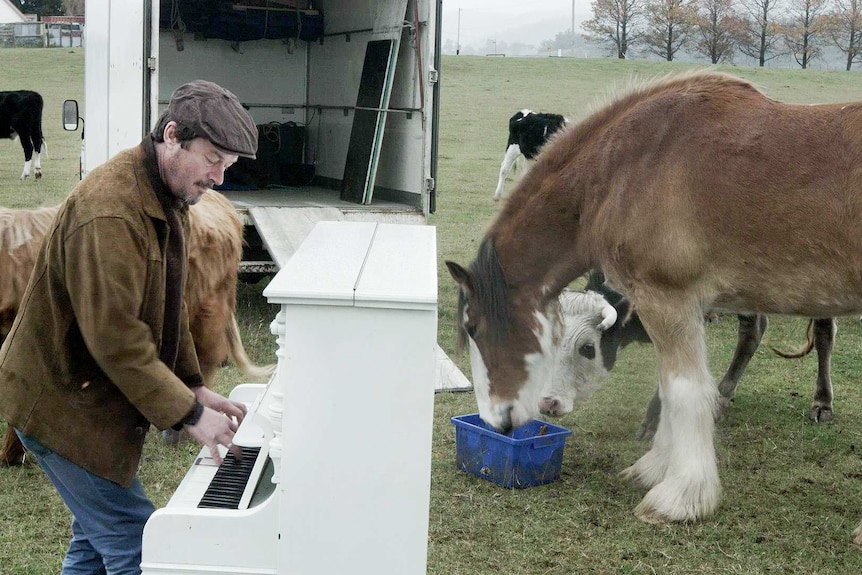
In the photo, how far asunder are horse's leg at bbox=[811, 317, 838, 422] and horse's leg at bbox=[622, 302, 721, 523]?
171 centimetres

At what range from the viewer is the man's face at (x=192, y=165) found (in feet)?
7.18

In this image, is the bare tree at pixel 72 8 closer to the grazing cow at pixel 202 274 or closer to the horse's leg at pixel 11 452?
the grazing cow at pixel 202 274

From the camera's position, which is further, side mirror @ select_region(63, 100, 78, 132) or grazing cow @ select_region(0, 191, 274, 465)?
side mirror @ select_region(63, 100, 78, 132)

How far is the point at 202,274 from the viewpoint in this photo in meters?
4.45

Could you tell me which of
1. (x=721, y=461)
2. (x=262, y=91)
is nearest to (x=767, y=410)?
(x=721, y=461)

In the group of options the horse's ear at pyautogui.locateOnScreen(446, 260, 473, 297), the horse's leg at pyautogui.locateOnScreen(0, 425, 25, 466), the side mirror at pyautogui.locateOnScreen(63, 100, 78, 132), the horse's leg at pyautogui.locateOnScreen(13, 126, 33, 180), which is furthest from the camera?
the horse's leg at pyautogui.locateOnScreen(13, 126, 33, 180)

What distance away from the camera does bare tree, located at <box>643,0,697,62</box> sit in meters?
48.9

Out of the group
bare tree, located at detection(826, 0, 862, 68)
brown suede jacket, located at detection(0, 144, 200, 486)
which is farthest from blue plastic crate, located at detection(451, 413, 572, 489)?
bare tree, located at detection(826, 0, 862, 68)

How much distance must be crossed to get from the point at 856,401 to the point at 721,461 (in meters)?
1.64

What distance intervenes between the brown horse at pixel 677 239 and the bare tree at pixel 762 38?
4672 cm

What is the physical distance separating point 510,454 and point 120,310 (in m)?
2.56

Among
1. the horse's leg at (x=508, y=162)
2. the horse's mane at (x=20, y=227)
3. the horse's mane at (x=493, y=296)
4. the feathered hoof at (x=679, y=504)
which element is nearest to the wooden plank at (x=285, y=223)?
the horse's mane at (x=20, y=227)

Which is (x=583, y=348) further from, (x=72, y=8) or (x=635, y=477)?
(x=72, y=8)

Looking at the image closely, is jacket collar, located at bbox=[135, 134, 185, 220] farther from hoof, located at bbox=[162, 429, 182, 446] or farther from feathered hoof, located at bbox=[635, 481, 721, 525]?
feathered hoof, located at bbox=[635, 481, 721, 525]
